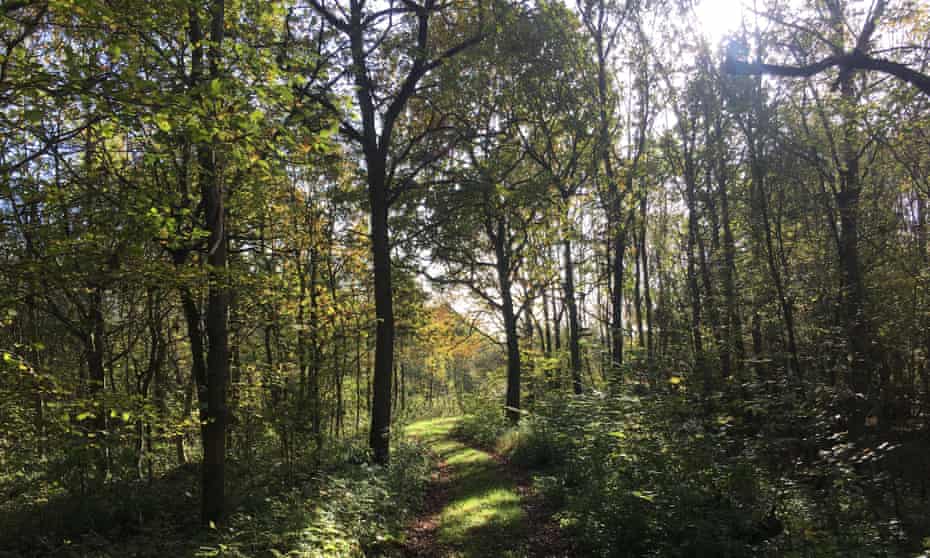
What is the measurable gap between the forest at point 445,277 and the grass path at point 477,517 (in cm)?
9

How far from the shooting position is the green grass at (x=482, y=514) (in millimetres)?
7258

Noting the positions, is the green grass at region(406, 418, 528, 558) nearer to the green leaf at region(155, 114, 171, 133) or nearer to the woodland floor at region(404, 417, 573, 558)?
the woodland floor at region(404, 417, 573, 558)

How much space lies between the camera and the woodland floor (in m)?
7.12

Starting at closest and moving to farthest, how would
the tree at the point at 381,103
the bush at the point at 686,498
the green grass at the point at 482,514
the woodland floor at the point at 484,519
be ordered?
the bush at the point at 686,498
the woodland floor at the point at 484,519
the green grass at the point at 482,514
the tree at the point at 381,103

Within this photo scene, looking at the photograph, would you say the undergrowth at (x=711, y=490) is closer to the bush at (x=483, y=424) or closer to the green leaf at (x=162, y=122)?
the green leaf at (x=162, y=122)

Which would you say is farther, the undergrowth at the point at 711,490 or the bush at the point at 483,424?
the bush at the point at 483,424

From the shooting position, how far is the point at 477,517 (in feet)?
28.0

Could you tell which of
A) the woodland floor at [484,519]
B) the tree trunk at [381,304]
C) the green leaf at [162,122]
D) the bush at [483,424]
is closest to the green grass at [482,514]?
the woodland floor at [484,519]

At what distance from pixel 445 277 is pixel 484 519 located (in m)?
11.0

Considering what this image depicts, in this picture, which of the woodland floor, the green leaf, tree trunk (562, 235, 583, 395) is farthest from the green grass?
the green leaf

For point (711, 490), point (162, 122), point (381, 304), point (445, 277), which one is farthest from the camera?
point (445, 277)

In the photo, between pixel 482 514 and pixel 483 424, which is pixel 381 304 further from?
pixel 483 424

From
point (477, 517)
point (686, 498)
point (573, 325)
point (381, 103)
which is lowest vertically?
point (477, 517)

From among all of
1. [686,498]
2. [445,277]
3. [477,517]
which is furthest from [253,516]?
[445,277]
